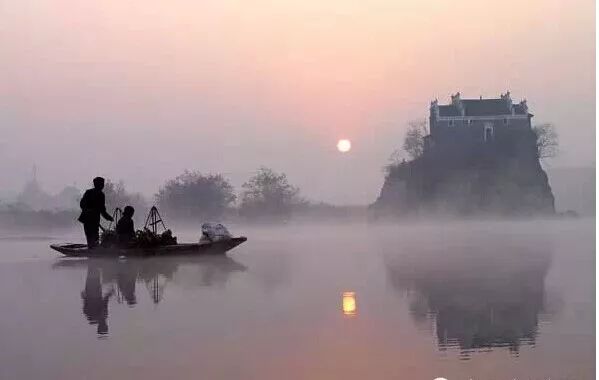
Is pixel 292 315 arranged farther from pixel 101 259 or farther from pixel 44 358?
pixel 101 259

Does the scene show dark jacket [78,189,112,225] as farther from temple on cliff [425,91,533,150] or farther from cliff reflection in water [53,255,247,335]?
temple on cliff [425,91,533,150]

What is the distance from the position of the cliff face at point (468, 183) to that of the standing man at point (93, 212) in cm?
1129

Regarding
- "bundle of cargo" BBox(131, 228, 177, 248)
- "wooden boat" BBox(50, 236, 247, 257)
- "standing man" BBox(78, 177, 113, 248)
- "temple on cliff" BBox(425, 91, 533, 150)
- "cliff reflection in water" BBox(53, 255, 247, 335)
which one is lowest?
"cliff reflection in water" BBox(53, 255, 247, 335)

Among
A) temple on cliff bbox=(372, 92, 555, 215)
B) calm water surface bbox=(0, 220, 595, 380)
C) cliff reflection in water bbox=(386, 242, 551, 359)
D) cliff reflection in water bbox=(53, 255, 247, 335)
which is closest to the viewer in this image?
calm water surface bbox=(0, 220, 595, 380)

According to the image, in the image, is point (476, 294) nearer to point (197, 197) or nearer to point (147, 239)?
point (147, 239)

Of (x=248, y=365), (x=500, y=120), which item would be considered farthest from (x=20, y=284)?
(x=500, y=120)

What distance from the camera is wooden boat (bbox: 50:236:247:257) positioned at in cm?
761

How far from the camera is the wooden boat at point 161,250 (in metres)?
7.61

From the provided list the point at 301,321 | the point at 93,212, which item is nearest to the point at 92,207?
the point at 93,212

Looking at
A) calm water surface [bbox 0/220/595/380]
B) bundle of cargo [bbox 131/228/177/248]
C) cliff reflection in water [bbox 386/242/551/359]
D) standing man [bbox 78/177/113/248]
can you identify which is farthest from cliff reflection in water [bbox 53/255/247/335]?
cliff reflection in water [bbox 386/242/551/359]

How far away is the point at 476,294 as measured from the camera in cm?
461

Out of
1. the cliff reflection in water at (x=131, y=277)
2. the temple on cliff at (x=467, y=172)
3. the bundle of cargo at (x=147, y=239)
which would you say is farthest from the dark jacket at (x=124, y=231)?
the temple on cliff at (x=467, y=172)

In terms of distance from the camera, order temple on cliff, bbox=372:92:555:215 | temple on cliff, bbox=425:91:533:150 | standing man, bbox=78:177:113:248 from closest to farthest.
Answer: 1. standing man, bbox=78:177:113:248
2. temple on cliff, bbox=425:91:533:150
3. temple on cliff, bbox=372:92:555:215

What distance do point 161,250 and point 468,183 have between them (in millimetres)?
13578
